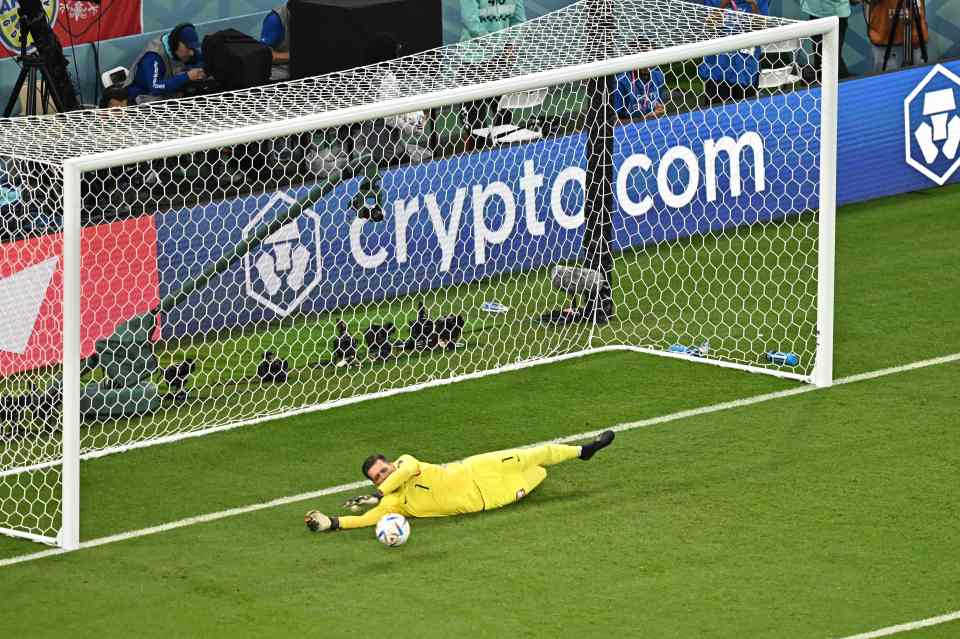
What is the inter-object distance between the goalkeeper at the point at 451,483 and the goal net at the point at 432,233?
1999 millimetres

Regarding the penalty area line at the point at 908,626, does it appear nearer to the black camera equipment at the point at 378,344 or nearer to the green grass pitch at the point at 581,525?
the green grass pitch at the point at 581,525

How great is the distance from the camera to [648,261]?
1463cm

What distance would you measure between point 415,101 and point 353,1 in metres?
4.95

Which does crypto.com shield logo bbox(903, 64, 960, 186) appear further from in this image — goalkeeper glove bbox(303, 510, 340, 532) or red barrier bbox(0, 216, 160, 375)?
goalkeeper glove bbox(303, 510, 340, 532)

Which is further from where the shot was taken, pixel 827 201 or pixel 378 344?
pixel 378 344

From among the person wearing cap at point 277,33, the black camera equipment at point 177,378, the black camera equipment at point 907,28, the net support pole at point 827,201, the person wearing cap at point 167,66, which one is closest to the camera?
the net support pole at point 827,201

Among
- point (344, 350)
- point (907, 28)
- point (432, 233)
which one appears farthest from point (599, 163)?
point (907, 28)

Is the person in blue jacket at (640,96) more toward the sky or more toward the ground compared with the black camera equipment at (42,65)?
more toward the ground

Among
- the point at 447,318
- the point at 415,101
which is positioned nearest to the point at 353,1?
the point at 447,318

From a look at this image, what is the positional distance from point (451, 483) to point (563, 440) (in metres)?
1.38

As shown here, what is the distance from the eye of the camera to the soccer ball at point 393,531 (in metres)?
10.0

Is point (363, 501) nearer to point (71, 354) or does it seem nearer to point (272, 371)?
point (71, 354)

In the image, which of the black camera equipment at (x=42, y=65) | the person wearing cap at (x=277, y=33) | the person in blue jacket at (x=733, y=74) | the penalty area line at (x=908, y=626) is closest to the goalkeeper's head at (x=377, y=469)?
the penalty area line at (x=908, y=626)

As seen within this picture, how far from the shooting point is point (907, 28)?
1914cm
